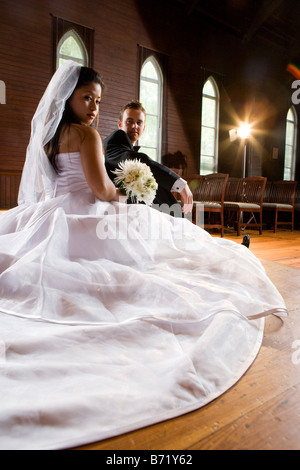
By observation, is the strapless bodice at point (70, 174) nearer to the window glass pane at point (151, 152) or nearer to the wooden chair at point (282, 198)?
the window glass pane at point (151, 152)

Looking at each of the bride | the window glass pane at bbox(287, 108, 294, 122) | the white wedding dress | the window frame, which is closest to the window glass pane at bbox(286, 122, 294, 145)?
the window glass pane at bbox(287, 108, 294, 122)

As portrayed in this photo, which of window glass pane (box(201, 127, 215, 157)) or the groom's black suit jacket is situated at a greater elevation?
window glass pane (box(201, 127, 215, 157))

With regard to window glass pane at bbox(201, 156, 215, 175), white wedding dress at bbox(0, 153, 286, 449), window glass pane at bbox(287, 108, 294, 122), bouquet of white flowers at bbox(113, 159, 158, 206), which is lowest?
white wedding dress at bbox(0, 153, 286, 449)

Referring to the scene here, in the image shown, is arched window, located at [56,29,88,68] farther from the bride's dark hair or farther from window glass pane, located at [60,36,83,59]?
the bride's dark hair

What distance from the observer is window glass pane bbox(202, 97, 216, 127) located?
816 centimetres

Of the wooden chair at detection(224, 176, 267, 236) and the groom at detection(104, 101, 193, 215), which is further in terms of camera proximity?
the wooden chair at detection(224, 176, 267, 236)

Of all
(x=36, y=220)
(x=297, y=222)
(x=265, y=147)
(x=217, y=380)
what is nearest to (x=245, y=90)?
(x=265, y=147)

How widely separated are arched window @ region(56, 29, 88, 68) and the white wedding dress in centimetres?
506

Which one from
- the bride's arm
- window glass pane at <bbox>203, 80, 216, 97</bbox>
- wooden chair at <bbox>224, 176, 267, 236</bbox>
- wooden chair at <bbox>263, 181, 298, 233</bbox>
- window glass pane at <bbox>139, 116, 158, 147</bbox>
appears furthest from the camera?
window glass pane at <bbox>203, 80, 216, 97</bbox>

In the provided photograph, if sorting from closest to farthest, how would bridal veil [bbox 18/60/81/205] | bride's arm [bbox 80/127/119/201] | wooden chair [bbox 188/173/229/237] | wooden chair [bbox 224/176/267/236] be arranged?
bride's arm [bbox 80/127/119/201] → bridal veil [bbox 18/60/81/205] → wooden chair [bbox 188/173/229/237] → wooden chair [bbox 224/176/267/236]

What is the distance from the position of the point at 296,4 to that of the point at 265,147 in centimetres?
363

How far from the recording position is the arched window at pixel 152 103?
7.18m

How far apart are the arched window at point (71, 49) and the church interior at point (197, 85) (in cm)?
2
